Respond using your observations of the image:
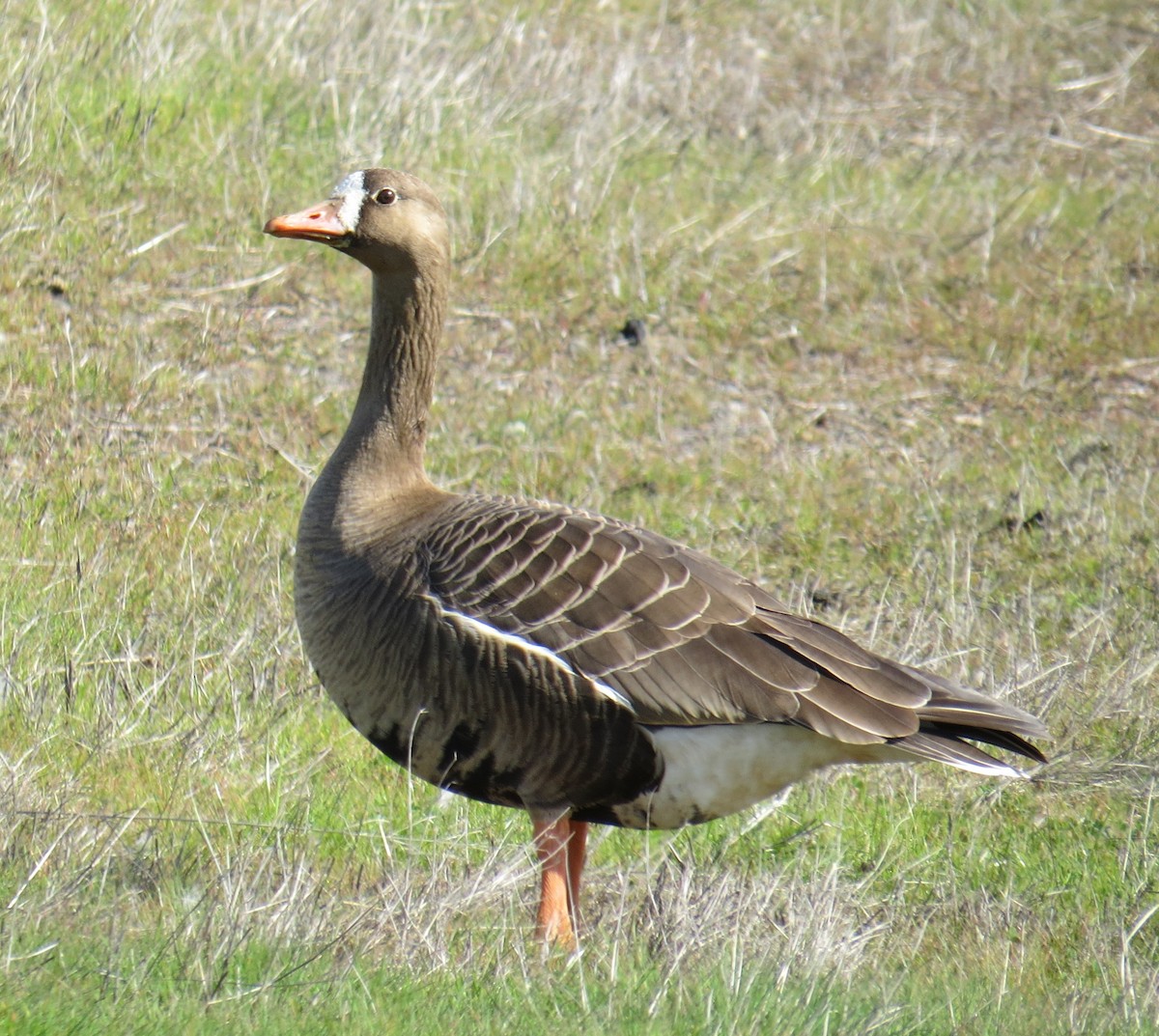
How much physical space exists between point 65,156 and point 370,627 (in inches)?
185

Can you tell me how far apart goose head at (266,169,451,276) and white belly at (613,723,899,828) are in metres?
1.62

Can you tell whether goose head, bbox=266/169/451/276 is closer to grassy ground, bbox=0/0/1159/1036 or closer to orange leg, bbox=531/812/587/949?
grassy ground, bbox=0/0/1159/1036

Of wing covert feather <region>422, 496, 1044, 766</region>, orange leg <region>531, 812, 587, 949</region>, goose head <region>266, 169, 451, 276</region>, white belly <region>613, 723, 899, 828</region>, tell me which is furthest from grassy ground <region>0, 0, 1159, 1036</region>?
goose head <region>266, 169, 451, 276</region>

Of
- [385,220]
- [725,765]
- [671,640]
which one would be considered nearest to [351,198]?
[385,220]

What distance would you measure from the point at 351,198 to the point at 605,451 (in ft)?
8.86

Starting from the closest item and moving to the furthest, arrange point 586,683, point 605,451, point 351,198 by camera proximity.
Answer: point 586,683
point 351,198
point 605,451

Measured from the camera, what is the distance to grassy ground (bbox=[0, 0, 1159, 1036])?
13.0 feet

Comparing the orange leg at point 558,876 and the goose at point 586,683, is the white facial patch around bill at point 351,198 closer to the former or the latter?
the goose at point 586,683

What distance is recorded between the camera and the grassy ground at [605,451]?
3.95 meters

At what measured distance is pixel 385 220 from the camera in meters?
5.06

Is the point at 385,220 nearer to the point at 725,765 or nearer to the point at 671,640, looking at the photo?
the point at 671,640

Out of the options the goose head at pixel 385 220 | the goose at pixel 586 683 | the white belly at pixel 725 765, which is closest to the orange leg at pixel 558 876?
the goose at pixel 586 683

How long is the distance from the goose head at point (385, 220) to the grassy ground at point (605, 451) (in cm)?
133

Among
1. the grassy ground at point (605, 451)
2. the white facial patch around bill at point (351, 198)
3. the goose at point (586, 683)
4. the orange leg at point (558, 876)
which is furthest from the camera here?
the white facial patch around bill at point (351, 198)
